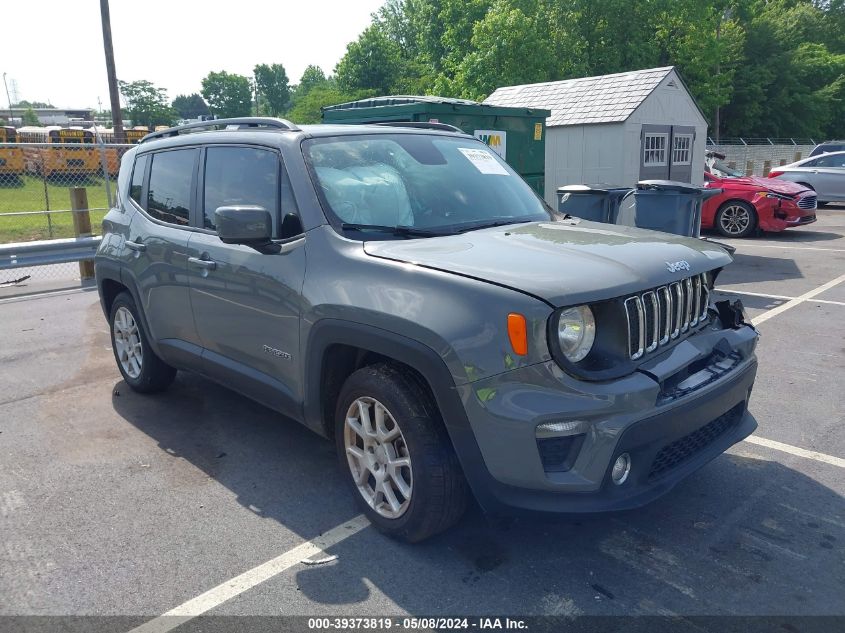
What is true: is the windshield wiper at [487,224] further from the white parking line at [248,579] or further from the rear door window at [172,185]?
the rear door window at [172,185]

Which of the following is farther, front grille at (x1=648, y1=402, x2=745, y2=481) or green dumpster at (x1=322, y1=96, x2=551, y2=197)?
green dumpster at (x1=322, y1=96, x2=551, y2=197)

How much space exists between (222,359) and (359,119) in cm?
608

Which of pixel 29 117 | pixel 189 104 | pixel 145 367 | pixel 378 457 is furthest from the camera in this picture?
pixel 189 104

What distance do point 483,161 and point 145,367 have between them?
2781 mm

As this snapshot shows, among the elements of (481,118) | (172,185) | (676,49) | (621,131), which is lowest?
(172,185)

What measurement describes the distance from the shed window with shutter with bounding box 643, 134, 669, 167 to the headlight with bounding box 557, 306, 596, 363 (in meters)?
10.9

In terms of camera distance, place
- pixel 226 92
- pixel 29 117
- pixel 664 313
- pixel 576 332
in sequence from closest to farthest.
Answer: pixel 576 332 < pixel 664 313 < pixel 29 117 < pixel 226 92

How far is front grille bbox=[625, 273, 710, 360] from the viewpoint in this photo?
290 centimetres

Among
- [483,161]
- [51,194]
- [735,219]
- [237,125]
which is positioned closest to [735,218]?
[735,219]

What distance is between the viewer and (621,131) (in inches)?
483

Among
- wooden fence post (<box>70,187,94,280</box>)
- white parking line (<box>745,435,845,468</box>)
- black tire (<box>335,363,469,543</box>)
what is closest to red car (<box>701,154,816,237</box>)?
white parking line (<box>745,435,845,468</box>)

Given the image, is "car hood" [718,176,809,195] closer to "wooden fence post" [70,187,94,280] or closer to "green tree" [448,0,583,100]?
"wooden fence post" [70,187,94,280]

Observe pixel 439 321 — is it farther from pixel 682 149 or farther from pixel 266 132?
pixel 682 149

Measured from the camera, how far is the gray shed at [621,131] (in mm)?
12422
